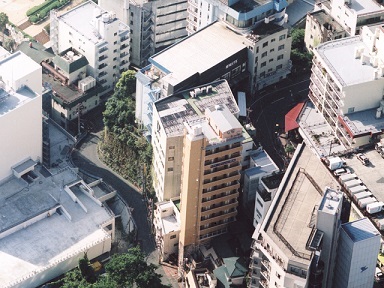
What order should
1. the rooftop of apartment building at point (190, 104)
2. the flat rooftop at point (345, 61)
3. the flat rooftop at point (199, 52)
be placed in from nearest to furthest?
the rooftop of apartment building at point (190, 104) → the flat rooftop at point (345, 61) → the flat rooftop at point (199, 52)

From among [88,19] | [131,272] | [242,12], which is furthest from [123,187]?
[242,12]

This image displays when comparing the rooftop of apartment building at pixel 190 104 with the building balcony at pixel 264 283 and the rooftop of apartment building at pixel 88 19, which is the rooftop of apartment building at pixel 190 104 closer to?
the rooftop of apartment building at pixel 88 19

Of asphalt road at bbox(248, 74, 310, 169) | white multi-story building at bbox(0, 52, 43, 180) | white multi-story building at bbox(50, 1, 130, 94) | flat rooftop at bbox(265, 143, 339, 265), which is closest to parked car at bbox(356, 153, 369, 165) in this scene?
flat rooftop at bbox(265, 143, 339, 265)

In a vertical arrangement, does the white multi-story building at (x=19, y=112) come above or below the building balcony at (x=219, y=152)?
below

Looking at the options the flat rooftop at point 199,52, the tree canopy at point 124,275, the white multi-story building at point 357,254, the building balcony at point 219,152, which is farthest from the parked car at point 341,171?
the flat rooftop at point 199,52

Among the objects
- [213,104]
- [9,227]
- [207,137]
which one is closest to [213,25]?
[213,104]

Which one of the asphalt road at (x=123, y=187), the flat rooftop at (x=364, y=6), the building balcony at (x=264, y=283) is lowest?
the asphalt road at (x=123, y=187)

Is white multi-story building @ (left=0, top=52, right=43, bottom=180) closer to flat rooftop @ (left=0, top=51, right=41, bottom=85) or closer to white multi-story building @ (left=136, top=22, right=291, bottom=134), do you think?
flat rooftop @ (left=0, top=51, right=41, bottom=85)
